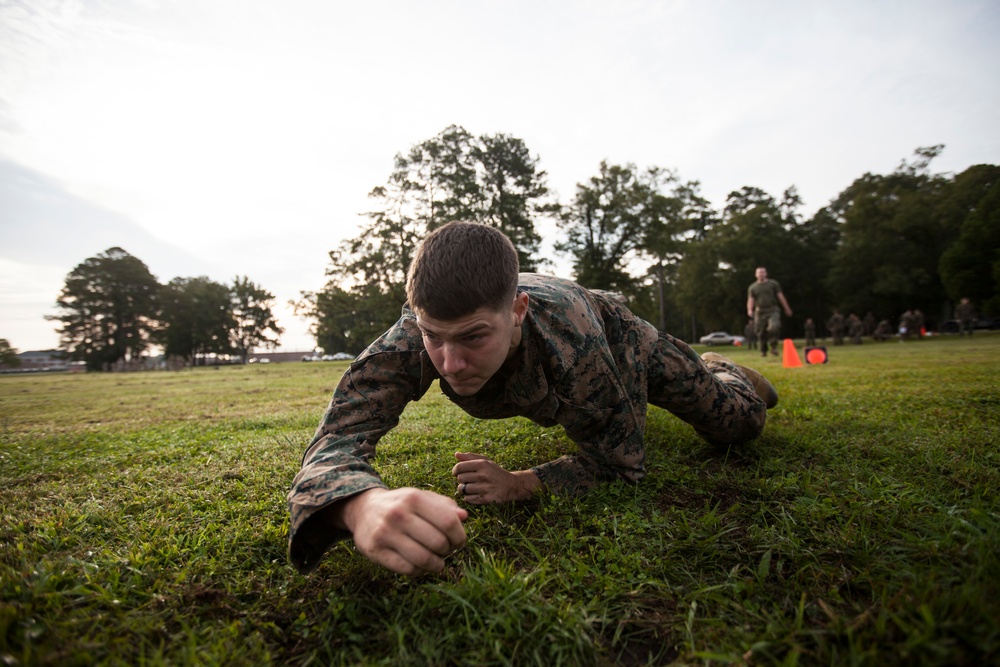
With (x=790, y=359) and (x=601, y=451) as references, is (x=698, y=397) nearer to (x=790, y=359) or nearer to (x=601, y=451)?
(x=601, y=451)

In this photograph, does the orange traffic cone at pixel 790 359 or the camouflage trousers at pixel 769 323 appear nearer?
the orange traffic cone at pixel 790 359

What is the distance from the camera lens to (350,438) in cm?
180

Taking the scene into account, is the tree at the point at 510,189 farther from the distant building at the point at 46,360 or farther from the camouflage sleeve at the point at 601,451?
the distant building at the point at 46,360

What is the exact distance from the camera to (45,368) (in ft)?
170

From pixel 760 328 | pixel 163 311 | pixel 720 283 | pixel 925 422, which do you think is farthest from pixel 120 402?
pixel 163 311

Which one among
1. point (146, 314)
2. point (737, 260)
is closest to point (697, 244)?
point (737, 260)

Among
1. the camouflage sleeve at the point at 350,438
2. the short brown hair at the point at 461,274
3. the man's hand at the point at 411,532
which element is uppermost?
the short brown hair at the point at 461,274

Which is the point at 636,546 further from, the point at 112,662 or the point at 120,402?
the point at 120,402

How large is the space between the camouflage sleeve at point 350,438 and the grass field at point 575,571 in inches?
8.1

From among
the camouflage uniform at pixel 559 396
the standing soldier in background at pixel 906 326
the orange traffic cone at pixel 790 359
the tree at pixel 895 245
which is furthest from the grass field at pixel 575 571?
the tree at pixel 895 245

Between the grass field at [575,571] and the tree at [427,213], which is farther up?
the tree at [427,213]

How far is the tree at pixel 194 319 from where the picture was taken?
205 ft

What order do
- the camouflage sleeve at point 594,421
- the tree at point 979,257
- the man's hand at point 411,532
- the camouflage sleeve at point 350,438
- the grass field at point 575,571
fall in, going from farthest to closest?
the tree at point 979,257
the camouflage sleeve at point 594,421
the camouflage sleeve at point 350,438
the man's hand at point 411,532
the grass field at point 575,571

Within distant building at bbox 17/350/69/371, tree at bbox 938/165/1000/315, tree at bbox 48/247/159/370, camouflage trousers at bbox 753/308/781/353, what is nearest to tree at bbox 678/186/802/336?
tree at bbox 938/165/1000/315
